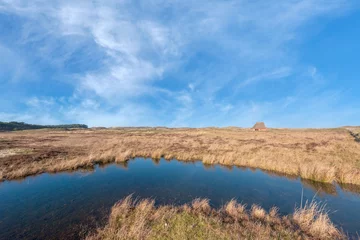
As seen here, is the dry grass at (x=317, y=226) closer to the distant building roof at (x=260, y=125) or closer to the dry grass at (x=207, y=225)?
the dry grass at (x=207, y=225)

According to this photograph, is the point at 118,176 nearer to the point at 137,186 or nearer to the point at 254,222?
the point at 137,186

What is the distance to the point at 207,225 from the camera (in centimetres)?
684

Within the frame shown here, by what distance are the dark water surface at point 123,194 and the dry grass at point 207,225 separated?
1.41 m

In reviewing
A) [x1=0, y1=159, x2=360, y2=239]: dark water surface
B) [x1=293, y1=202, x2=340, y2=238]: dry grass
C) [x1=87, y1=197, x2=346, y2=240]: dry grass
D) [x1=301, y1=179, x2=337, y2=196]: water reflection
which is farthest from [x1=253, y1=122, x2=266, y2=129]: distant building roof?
[x1=293, y1=202, x2=340, y2=238]: dry grass

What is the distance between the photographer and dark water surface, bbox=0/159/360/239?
7844 millimetres

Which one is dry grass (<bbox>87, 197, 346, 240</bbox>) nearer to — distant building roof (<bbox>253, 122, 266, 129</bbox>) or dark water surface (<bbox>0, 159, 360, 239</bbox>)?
dark water surface (<bbox>0, 159, 360, 239</bbox>)

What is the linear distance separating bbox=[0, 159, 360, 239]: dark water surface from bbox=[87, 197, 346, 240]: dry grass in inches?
55.5

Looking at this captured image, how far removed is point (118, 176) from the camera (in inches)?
613

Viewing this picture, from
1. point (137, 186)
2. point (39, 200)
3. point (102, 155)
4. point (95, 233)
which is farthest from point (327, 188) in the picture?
point (102, 155)

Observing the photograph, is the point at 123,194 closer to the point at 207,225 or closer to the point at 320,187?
the point at 207,225

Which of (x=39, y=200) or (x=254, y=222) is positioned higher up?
(x=254, y=222)

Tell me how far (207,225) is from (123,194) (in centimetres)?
719

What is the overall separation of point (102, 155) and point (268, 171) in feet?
69.0

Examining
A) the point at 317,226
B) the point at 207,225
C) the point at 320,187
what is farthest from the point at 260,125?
the point at 207,225
